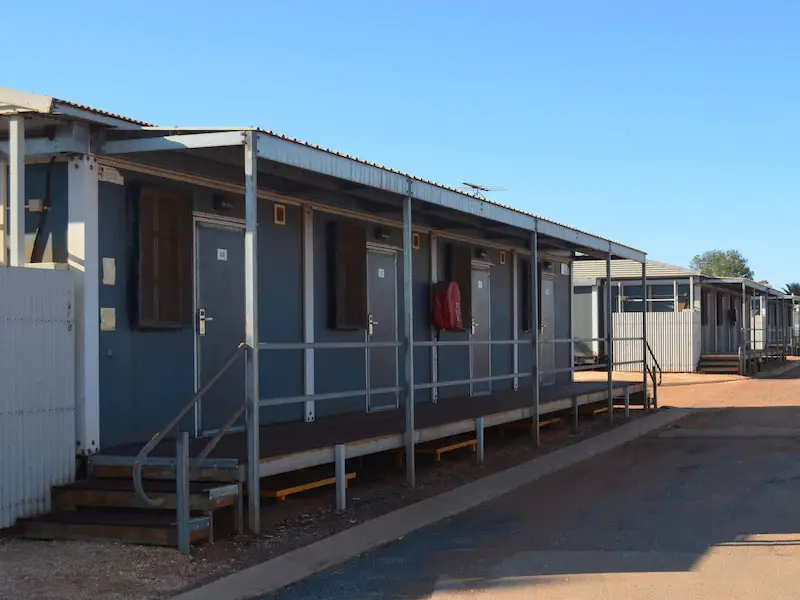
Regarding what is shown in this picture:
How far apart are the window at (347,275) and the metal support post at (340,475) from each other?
2.91 meters

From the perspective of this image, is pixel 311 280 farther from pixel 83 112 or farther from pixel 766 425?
pixel 766 425

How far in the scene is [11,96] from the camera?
714 cm

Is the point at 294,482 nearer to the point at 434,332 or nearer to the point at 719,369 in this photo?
the point at 434,332

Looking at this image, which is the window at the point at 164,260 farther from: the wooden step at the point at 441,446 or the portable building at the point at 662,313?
the portable building at the point at 662,313

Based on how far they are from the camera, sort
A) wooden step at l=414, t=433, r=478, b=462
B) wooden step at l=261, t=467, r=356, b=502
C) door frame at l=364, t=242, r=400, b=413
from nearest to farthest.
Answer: wooden step at l=261, t=467, r=356, b=502 < wooden step at l=414, t=433, r=478, b=462 < door frame at l=364, t=242, r=400, b=413

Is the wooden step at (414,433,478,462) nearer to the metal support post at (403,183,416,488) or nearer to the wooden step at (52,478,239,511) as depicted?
the metal support post at (403,183,416,488)

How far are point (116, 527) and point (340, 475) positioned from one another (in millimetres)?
2209

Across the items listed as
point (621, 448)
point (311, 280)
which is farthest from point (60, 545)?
point (621, 448)

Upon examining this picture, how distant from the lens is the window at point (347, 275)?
11.0m

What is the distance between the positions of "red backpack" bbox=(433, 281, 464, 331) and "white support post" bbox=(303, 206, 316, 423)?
9.84 ft

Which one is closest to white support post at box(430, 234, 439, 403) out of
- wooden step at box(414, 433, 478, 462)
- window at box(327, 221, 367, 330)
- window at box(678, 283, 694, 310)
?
wooden step at box(414, 433, 478, 462)

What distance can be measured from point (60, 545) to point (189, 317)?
2571mm

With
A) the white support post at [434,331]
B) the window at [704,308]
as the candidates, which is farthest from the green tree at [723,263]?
the white support post at [434,331]

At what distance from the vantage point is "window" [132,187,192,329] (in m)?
8.19
